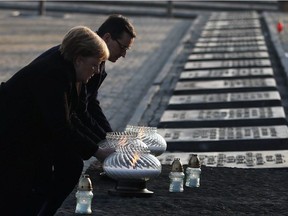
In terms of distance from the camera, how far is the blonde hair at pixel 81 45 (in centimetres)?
633

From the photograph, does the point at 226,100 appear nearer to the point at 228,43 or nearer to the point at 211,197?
the point at 211,197

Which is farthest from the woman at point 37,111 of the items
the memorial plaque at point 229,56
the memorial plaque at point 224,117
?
the memorial plaque at point 229,56

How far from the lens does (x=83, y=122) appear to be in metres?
8.13

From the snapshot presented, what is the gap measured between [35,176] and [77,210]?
3.35 feet

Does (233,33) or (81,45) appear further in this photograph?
(233,33)

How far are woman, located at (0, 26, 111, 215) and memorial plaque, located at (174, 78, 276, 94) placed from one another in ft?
32.1

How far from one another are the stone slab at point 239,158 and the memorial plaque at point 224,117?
191 cm

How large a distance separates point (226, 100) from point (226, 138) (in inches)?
135

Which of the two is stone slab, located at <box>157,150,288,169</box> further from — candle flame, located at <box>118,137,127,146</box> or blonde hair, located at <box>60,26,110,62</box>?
blonde hair, located at <box>60,26,110,62</box>

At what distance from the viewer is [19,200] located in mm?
6367

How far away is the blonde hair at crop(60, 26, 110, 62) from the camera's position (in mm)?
6328

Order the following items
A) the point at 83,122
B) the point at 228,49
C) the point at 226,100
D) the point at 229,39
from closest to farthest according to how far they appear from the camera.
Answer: the point at 83,122 < the point at 226,100 < the point at 228,49 < the point at 229,39

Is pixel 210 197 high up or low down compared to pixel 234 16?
up

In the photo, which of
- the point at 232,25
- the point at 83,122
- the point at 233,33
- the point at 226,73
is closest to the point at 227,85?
the point at 226,73
